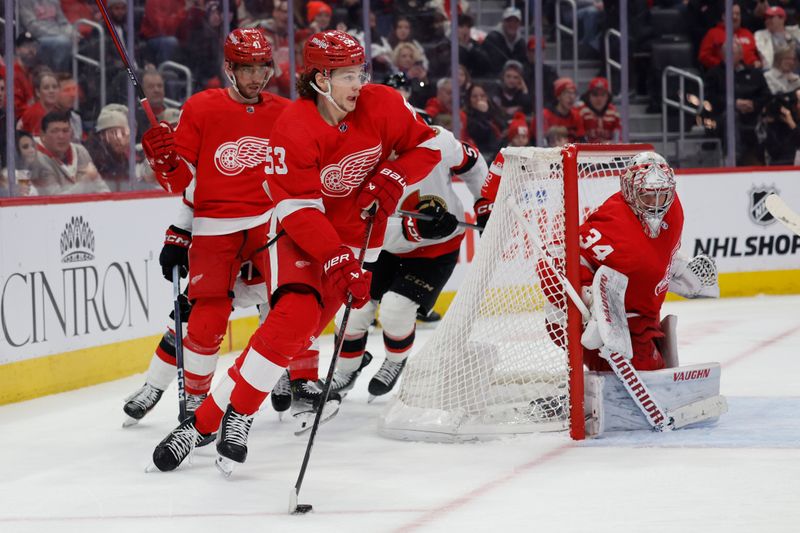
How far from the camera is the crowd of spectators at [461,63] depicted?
5.82m

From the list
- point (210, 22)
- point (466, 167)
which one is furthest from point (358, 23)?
point (466, 167)

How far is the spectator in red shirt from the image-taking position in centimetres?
764

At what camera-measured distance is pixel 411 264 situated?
4.35 meters

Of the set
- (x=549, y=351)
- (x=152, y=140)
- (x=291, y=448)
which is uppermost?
(x=152, y=140)

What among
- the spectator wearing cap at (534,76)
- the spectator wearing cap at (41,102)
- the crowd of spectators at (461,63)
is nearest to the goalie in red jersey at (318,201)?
the spectator wearing cap at (41,102)

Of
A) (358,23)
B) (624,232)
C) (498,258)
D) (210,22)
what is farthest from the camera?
(358,23)

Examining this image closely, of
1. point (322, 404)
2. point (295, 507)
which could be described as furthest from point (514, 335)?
point (295, 507)

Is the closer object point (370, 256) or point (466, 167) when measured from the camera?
point (370, 256)

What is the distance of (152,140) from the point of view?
3.64m

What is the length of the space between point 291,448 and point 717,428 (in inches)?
48.3

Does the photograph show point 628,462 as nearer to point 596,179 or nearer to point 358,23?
point 596,179

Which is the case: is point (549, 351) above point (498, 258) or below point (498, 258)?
below

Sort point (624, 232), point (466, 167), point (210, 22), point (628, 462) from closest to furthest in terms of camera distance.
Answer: point (628, 462), point (624, 232), point (466, 167), point (210, 22)

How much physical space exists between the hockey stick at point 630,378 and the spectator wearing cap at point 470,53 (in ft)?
12.6
